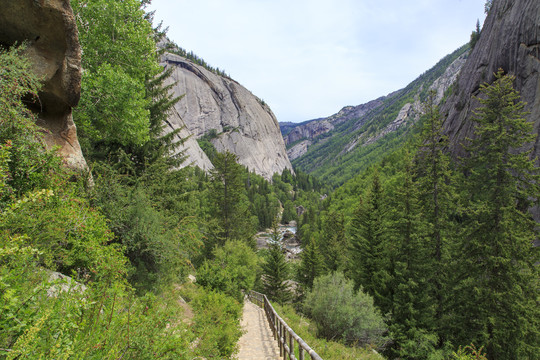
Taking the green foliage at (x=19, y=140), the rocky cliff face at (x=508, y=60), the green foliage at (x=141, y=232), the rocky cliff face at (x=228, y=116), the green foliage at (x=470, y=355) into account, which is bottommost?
the green foliage at (x=470, y=355)

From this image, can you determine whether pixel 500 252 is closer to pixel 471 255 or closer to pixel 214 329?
pixel 471 255

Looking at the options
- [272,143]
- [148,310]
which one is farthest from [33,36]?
[272,143]

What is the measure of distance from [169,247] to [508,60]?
40.8 m

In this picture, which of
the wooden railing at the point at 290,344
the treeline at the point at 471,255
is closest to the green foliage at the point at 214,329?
the wooden railing at the point at 290,344

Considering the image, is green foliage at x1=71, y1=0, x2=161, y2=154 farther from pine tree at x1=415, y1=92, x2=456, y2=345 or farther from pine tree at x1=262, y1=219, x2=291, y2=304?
pine tree at x1=262, y1=219, x2=291, y2=304

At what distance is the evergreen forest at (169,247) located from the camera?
10.6 ft

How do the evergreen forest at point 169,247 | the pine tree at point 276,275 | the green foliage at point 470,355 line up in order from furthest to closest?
the pine tree at point 276,275 < the green foliage at point 470,355 < the evergreen forest at point 169,247

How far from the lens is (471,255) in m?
14.9

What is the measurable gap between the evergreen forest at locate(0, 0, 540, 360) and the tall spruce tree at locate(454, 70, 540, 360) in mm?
81

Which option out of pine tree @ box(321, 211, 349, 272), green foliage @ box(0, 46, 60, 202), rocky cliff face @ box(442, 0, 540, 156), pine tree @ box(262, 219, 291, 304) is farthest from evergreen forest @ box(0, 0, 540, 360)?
pine tree @ box(262, 219, 291, 304)

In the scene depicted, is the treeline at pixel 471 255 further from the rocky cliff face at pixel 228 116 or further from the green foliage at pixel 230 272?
the rocky cliff face at pixel 228 116

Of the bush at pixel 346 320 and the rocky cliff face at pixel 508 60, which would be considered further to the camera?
the rocky cliff face at pixel 508 60

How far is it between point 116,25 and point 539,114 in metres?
32.6

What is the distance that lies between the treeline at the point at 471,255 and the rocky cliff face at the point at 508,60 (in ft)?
20.5
